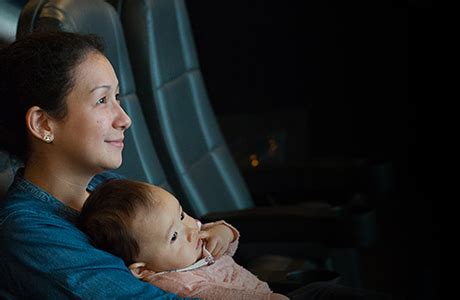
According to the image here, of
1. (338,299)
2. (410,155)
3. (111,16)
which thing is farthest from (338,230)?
(410,155)

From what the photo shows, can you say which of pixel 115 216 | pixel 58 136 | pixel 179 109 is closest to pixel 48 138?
pixel 58 136

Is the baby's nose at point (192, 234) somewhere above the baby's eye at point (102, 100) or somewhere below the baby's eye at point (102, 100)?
below

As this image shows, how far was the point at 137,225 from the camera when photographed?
131 cm

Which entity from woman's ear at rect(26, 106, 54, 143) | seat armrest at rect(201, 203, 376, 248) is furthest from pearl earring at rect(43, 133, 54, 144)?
seat armrest at rect(201, 203, 376, 248)

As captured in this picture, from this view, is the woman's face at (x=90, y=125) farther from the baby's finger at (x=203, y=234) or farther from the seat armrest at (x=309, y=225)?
the seat armrest at (x=309, y=225)

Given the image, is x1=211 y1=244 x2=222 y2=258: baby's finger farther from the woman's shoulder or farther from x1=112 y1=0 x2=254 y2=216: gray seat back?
x1=112 y1=0 x2=254 y2=216: gray seat back

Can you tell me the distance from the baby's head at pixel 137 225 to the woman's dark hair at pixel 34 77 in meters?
0.15

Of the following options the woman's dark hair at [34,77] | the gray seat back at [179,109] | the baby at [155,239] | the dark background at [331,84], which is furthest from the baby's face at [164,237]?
the dark background at [331,84]

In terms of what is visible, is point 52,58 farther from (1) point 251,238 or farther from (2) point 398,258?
(2) point 398,258

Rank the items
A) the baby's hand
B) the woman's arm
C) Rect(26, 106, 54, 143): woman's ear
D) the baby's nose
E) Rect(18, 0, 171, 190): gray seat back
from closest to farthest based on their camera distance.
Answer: the woman's arm → Rect(26, 106, 54, 143): woman's ear → the baby's nose → the baby's hand → Rect(18, 0, 171, 190): gray seat back

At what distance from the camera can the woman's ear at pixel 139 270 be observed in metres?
1.33

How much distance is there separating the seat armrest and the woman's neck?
0.75m

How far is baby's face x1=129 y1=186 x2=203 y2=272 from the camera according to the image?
1318 millimetres

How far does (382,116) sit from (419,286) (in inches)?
28.0
